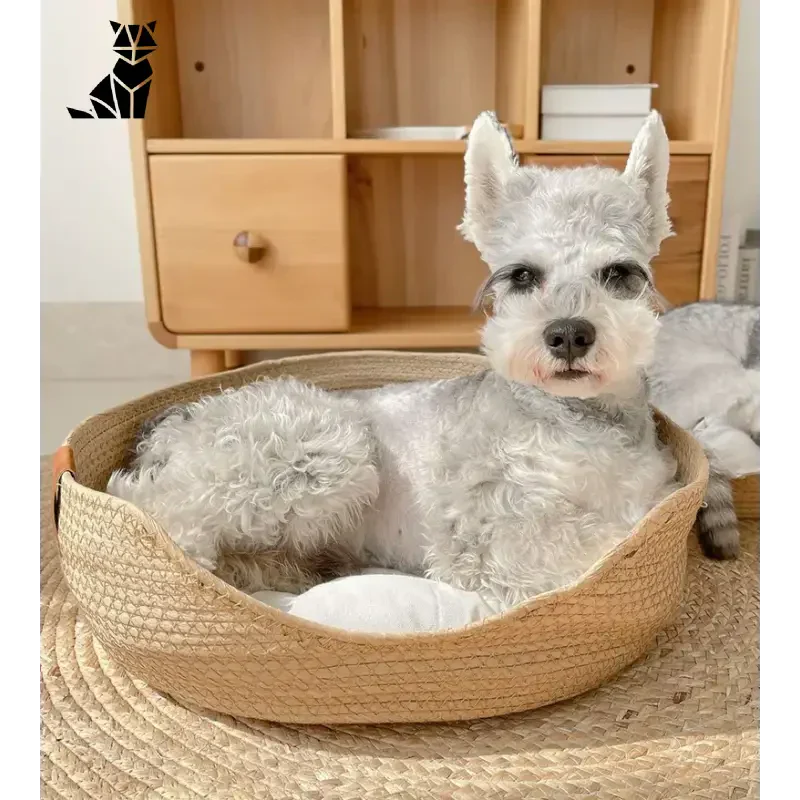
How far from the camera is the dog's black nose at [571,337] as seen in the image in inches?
32.7

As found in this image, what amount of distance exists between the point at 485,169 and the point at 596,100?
774mm

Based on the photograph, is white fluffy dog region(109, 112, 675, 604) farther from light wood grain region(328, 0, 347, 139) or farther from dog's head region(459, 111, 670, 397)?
light wood grain region(328, 0, 347, 139)

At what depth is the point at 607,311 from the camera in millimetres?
846

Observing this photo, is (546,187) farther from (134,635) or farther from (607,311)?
(134,635)

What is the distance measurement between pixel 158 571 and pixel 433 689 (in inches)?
13.1

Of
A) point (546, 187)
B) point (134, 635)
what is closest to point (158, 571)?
point (134, 635)

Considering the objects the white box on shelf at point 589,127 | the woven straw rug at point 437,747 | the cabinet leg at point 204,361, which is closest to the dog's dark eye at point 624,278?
the woven straw rug at point 437,747

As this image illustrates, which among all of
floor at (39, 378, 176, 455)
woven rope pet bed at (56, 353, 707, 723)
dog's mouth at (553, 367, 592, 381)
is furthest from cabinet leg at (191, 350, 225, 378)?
dog's mouth at (553, 367, 592, 381)

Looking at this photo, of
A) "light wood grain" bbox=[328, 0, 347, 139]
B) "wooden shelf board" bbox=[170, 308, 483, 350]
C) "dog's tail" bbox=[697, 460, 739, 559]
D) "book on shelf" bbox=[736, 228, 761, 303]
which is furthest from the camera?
"book on shelf" bbox=[736, 228, 761, 303]

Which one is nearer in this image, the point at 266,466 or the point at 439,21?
the point at 266,466

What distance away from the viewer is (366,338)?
5.46ft

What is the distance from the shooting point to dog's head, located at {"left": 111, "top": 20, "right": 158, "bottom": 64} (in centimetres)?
157

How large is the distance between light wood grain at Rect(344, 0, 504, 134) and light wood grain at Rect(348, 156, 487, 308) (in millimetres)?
122
